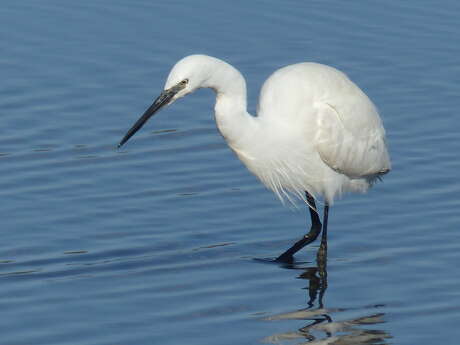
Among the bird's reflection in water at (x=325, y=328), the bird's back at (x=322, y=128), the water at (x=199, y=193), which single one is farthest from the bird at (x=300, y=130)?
the bird's reflection in water at (x=325, y=328)

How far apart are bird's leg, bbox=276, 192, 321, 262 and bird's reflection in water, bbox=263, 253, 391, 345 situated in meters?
0.73

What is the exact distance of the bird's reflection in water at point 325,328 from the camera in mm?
9375

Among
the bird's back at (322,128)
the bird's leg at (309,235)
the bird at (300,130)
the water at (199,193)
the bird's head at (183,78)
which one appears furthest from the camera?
the bird's leg at (309,235)

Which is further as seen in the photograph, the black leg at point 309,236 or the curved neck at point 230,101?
the black leg at point 309,236

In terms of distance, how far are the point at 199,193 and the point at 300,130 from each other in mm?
1643

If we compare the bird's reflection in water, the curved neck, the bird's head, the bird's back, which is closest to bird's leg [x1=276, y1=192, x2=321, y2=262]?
the bird's back

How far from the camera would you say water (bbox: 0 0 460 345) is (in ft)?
31.7

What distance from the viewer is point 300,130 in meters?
10.4

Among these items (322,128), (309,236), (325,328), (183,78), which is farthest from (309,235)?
(183,78)

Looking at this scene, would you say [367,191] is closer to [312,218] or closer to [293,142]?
[312,218]

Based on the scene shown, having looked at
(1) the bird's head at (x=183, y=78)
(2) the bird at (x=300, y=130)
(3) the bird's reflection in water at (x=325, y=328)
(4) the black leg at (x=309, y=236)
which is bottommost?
(3) the bird's reflection in water at (x=325, y=328)

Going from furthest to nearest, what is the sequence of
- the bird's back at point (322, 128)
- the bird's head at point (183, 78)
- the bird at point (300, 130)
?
1. the bird's back at point (322, 128)
2. the bird at point (300, 130)
3. the bird's head at point (183, 78)

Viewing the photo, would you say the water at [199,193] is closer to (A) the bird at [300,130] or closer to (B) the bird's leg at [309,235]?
(B) the bird's leg at [309,235]

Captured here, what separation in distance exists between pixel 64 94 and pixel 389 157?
11.7 feet
